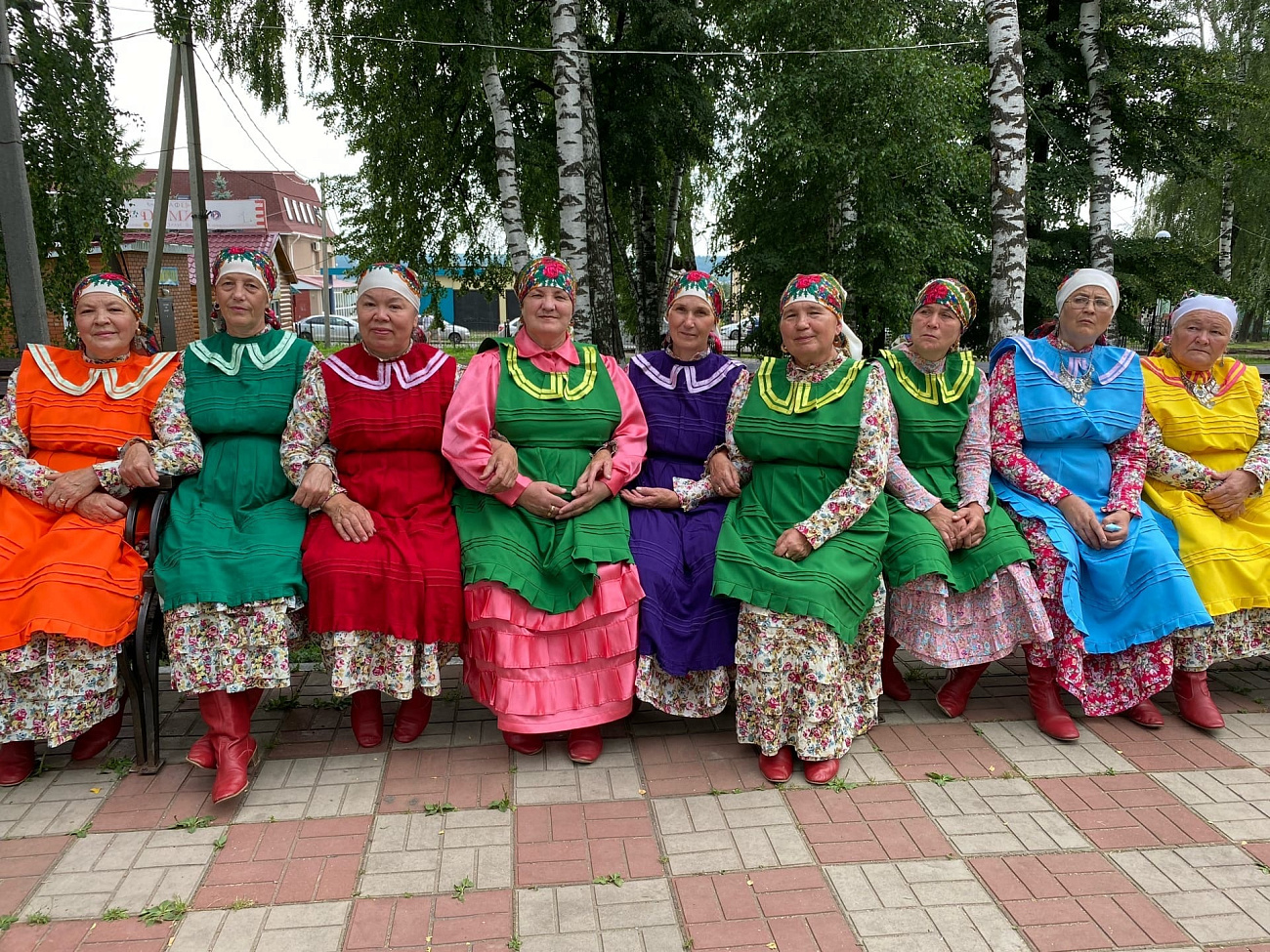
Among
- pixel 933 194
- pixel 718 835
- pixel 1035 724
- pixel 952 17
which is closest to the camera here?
pixel 718 835

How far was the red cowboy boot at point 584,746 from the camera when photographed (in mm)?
3111

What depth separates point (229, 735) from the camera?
9.52 feet

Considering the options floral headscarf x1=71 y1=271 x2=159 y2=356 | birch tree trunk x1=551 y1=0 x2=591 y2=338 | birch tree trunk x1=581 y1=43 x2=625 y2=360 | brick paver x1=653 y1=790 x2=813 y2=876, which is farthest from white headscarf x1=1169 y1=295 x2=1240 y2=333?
birch tree trunk x1=581 y1=43 x2=625 y2=360

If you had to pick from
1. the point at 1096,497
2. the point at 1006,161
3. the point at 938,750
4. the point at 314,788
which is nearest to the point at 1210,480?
the point at 1096,497

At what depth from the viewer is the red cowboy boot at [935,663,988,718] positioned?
3486 mm

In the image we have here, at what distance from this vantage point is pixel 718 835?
2.66 m

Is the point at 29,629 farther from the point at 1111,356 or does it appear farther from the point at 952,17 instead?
the point at 952,17

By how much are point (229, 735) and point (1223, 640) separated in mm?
3889

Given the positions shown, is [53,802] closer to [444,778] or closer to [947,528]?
[444,778]

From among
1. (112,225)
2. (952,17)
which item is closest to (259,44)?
(112,225)

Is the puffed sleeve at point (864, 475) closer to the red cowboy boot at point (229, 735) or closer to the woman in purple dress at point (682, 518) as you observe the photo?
the woman in purple dress at point (682, 518)

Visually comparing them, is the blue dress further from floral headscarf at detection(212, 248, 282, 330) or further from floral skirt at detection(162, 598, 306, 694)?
floral headscarf at detection(212, 248, 282, 330)

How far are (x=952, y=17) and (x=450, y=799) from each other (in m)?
14.1

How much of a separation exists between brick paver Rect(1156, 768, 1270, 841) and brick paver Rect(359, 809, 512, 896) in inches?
90.8
